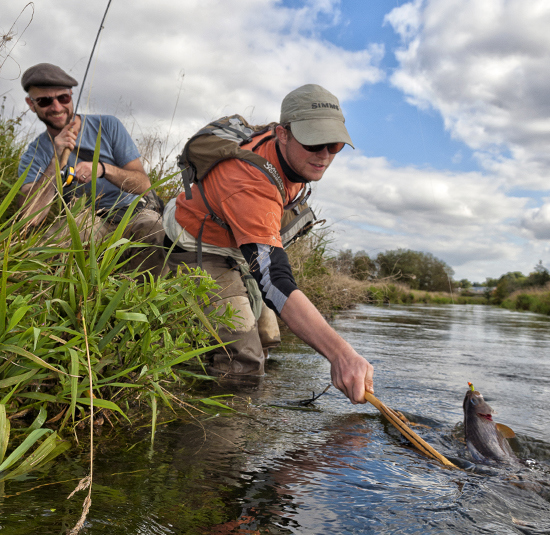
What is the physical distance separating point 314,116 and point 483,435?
1982 millimetres

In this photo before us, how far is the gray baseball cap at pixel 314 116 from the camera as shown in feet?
8.90

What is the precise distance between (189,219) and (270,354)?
1.75m

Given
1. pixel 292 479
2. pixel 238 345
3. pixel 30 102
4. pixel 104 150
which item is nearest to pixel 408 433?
pixel 292 479

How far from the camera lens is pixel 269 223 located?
2662mm

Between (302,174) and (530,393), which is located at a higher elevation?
(302,174)

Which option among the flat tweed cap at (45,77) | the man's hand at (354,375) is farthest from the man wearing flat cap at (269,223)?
the flat tweed cap at (45,77)

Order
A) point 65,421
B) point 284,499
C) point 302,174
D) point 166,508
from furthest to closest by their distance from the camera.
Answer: point 302,174, point 65,421, point 284,499, point 166,508

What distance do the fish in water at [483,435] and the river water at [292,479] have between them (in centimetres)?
7

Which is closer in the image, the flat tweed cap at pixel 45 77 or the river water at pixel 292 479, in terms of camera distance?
the river water at pixel 292 479

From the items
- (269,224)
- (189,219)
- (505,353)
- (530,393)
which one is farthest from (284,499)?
(505,353)

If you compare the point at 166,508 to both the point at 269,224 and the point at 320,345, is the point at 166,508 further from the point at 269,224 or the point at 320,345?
the point at 269,224

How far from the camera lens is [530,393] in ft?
12.2

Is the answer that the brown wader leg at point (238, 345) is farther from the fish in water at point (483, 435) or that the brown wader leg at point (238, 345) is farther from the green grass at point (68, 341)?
the fish in water at point (483, 435)

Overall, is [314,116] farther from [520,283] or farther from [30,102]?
[520,283]
